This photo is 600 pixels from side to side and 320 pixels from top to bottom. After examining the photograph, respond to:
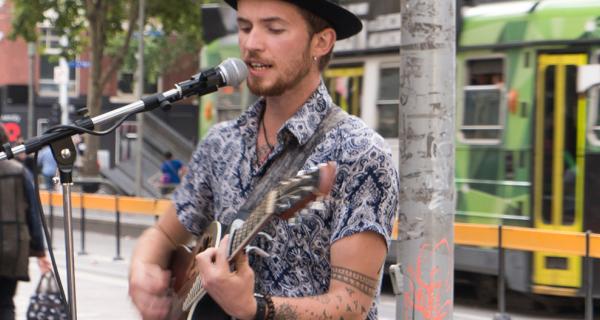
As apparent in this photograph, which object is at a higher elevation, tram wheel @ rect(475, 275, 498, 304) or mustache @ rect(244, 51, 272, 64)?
mustache @ rect(244, 51, 272, 64)

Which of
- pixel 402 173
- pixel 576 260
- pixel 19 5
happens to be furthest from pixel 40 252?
pixel 19 5

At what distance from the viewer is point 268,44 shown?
109 inches

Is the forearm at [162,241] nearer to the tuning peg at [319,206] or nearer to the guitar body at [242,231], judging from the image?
the guitar body at [242,231]

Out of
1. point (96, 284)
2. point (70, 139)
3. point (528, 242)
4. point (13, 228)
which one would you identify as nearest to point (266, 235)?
point (70, 139)

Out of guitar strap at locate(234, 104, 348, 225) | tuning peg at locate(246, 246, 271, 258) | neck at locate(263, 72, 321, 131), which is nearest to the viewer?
tuning peg at locate(246, 246, 271, 258)

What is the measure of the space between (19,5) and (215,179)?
88.8ft

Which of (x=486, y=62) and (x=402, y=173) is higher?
(x=486, y=62)

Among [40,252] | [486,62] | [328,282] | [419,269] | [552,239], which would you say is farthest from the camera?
[486,62]

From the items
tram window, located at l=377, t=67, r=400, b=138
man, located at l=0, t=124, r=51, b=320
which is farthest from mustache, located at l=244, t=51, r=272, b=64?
tram window, located at l=377, t=67, r=400, b=138

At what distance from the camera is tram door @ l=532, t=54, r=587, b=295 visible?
10.3 metres

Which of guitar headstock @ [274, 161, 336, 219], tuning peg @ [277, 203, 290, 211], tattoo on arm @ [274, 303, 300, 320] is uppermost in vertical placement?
guitar headstock @ [274, 161, 336, 219]

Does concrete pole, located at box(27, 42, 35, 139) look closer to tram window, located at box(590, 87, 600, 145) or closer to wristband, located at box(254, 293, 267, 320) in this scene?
tram window, located at box(590, 87, 600, 145)

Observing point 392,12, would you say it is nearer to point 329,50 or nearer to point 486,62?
point 486,62

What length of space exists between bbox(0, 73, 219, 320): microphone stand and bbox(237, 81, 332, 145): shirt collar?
24 centimetres
